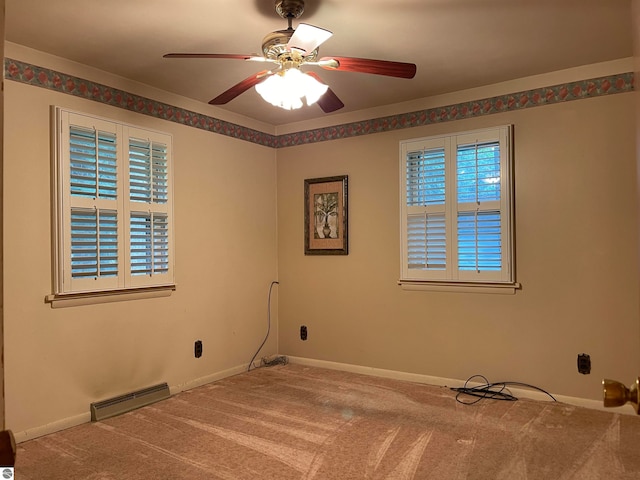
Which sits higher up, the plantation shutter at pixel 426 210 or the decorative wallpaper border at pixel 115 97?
the decorative wallpaper border at pixel 115 97

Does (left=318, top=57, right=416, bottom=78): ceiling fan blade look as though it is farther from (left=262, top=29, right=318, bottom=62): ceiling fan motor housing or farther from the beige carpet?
the beige carpet

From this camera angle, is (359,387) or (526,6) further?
(359,387)

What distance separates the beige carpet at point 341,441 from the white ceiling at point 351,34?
8.11 ft

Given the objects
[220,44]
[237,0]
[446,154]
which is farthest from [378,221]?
[237,0]

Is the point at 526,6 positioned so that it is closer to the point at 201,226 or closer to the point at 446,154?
the point at 446,154

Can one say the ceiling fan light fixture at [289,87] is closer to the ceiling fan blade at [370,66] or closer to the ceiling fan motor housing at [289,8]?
the ceiling fan blade at [370,66]

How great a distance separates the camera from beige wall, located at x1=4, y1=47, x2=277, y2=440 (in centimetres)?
279

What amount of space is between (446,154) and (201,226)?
7.29 feet

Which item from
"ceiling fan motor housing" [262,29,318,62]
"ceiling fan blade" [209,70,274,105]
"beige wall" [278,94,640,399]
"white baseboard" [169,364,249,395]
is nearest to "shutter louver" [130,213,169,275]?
"white baseboard" [169,364,249,395]

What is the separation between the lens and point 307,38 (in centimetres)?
205

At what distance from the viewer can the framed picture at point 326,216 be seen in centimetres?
438

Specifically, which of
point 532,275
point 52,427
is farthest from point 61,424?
point 532,275

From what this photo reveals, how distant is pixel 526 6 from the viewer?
2.42 meters

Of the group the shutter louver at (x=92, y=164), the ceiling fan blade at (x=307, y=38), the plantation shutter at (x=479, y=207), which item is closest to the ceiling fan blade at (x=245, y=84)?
the ceiling fan blade at (x=307, y=38)
